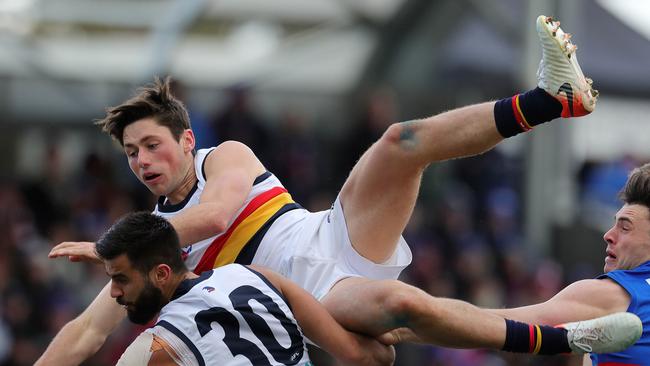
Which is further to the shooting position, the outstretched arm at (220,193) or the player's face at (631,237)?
the outstretched arm at (220,193)

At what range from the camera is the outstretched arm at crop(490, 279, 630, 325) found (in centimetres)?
520

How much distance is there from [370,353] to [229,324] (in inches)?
30.0

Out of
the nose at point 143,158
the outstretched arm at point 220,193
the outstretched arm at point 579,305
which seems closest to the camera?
the outstretched arm at point 579,305

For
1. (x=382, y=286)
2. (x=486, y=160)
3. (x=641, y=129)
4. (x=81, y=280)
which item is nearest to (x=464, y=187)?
(x=486, y=160)

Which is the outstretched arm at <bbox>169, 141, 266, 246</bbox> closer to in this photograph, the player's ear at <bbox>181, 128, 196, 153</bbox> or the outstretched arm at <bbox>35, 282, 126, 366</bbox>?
the player's ear at <bbox>181, 128, 196, 153</bbox>

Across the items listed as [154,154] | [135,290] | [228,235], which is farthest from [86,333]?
[135,290]

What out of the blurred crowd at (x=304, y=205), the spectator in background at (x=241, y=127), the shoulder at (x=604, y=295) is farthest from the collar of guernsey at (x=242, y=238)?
the spectator in background at (x=241, y=127)

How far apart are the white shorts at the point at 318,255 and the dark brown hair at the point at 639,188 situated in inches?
45.8

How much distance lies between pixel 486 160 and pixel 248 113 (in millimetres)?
3046

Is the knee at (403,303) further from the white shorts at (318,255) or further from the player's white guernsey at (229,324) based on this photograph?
the white shorts at (318,255)

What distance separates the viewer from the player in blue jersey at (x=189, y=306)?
15.7 feet

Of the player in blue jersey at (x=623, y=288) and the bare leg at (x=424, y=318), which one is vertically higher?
the player in blue jersey at (x=623, y=288)

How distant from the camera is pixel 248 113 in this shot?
1160 centimetres

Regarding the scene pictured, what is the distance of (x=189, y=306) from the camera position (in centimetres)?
484
